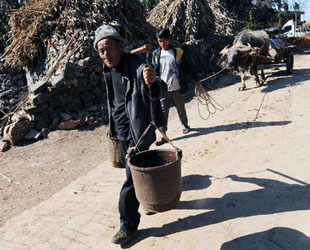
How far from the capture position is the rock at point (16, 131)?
6299 millimetres

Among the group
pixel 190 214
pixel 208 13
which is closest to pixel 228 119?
pixel 190 214

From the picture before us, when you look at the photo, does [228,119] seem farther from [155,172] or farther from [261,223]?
[155,172]

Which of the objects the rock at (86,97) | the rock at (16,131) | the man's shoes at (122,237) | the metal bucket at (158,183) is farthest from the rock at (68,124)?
the metal bucket at (158,183)

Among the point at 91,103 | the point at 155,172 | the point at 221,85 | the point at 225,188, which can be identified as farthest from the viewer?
the point at 221,85

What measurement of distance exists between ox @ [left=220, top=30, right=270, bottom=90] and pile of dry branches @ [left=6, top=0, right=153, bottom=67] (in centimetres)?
292

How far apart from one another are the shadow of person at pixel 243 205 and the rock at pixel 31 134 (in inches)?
164

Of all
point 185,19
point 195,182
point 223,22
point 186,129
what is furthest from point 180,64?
point 223,22

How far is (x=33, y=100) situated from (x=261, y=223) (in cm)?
534

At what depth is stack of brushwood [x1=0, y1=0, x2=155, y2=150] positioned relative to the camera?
6.76 meters

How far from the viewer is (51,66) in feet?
25.9

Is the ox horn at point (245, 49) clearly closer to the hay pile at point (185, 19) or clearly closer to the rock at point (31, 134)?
the hay pile at point (185, 19)

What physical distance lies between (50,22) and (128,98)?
6638 millimetres

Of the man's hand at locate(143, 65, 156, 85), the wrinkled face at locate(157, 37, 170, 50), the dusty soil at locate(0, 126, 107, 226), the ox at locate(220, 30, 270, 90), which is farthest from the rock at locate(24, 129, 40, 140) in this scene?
the ox at locate(220, 30, 270, 90)

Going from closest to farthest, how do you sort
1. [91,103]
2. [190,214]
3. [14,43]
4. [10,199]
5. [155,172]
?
1. [155,172]
2. [190,214]
3. [10,199]
4. [91,103]
5. [14,43]
